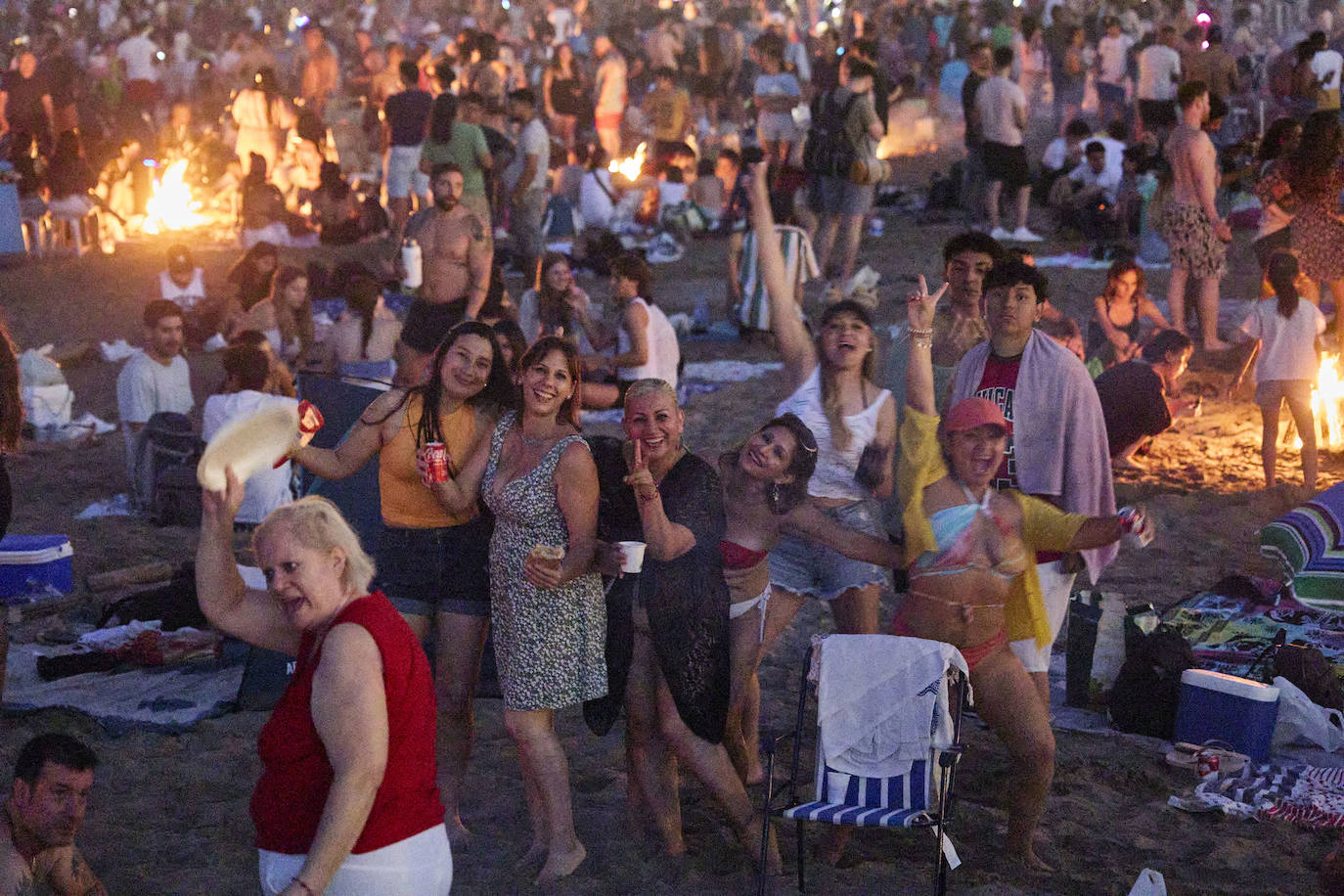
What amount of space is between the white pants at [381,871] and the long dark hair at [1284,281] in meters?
6.21

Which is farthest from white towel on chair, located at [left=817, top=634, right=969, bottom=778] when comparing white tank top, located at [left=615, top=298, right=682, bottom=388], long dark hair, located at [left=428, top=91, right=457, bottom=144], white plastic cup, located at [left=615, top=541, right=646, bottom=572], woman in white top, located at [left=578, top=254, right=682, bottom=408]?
long dark hair, located at [left=428, top=91, right=457, bottom=144]

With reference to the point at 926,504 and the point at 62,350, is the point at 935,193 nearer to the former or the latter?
the point at 62,350

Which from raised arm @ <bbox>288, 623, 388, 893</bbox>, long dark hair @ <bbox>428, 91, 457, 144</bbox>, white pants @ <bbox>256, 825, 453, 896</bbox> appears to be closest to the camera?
raised arm @ <bbox>288, 623, 388, 893</bbox>

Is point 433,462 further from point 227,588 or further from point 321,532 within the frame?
point 321,532

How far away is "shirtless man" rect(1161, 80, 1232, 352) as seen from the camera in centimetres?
1008

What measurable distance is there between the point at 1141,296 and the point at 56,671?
256 inches

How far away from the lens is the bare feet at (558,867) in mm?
4543

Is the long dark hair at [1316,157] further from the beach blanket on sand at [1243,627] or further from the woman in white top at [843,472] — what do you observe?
the woman in white top at [843,472]

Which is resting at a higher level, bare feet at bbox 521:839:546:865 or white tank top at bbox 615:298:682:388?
white tank top at bbox 615:298:682:388

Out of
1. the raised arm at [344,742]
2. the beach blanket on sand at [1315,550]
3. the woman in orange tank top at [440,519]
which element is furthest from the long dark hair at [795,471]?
the beach blanket on sand at [1315,550]

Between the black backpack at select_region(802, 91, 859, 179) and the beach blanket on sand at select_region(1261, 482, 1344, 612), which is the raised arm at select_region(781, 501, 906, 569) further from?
the black backpack at select_region(802, 91, 859, 179)

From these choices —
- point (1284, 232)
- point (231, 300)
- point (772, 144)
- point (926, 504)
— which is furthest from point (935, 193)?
point (926, 504)

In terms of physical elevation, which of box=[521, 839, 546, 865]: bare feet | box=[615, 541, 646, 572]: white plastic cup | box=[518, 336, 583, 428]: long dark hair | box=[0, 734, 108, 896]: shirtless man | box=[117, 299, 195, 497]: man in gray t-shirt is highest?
box=[518, 336, 583, 428]: long dark hair

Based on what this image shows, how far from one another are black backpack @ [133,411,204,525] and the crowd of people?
0.21 ft
